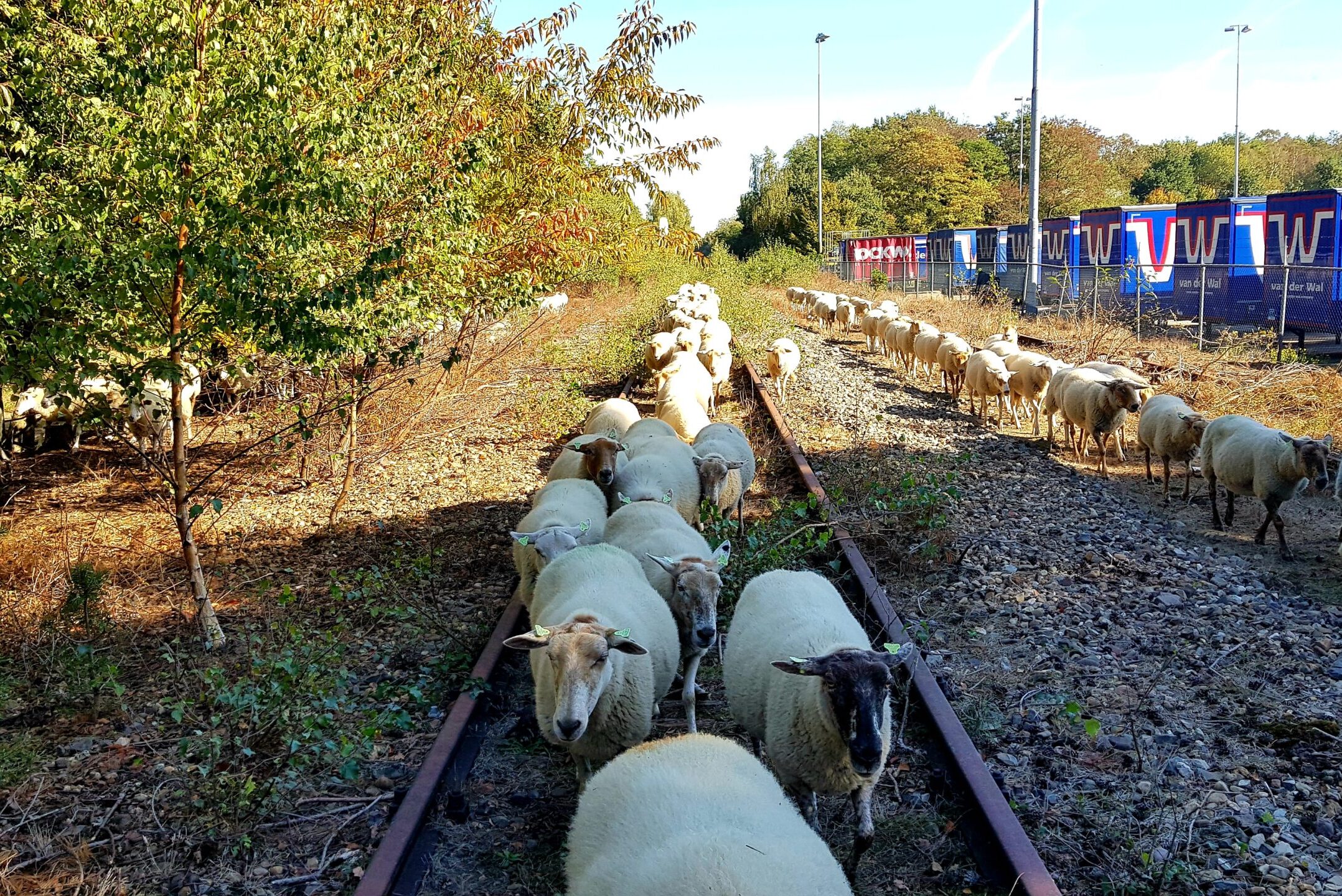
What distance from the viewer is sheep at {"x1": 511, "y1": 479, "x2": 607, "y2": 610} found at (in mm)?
7012

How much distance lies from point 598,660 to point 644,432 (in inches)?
243

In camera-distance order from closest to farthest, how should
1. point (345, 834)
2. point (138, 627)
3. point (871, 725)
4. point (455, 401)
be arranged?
point (871, 725) → point (345, 834) → point (138, 627) → point (455, 401)

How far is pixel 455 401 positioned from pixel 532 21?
17.9 feet

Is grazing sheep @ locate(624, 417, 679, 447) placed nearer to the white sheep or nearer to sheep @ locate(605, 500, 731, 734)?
sheep @ locate(605, 500, 731, 734)

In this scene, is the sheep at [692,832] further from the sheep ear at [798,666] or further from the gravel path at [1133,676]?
the gravel path at [1133,676]

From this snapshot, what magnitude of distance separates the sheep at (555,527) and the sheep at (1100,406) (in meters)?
6.86

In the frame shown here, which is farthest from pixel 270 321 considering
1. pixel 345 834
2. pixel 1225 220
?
pixel 1225 220

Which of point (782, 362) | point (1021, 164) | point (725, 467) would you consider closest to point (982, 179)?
point (1021, 164)

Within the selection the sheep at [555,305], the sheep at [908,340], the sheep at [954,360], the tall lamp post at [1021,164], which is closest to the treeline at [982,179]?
the tall lamp post at [1021,164]

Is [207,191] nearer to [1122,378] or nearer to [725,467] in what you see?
[725,467]

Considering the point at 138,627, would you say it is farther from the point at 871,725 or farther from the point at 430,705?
the point at 871,725

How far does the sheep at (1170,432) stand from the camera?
35.2 feet

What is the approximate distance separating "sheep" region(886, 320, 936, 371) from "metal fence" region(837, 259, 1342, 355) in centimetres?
373

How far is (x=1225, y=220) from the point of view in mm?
26422
